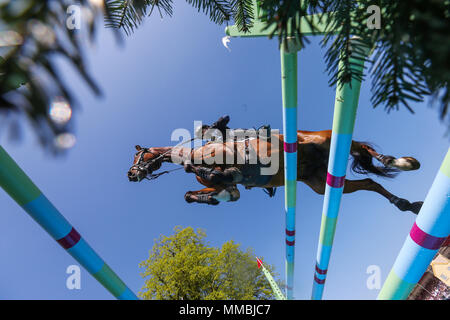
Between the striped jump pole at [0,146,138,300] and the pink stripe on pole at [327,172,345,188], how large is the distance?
276 centimetres

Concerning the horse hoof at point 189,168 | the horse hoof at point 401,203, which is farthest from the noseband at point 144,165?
the horse hoof at point 401,203

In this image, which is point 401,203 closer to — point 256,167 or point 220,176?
point 256,167

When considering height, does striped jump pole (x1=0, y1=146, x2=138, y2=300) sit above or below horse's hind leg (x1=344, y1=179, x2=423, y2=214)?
above

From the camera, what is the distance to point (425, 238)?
155 centimetres

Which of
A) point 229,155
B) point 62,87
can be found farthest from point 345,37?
point 229,155

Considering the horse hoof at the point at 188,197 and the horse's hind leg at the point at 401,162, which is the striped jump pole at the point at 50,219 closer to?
the horse hoof at the point at 188,197

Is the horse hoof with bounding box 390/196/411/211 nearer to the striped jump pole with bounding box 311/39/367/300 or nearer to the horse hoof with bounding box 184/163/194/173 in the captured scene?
the striped jump pole with bounding box 311/39/367/300

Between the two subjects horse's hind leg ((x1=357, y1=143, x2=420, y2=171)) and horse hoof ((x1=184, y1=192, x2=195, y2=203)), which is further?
horse hoof ((x1=184, y1=192, x2=195, y2=203))

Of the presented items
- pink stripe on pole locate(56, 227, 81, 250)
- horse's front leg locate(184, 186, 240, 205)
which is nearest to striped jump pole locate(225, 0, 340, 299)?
horse's front leg locate(184, 186, 240, 205)

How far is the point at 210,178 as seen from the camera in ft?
8.52

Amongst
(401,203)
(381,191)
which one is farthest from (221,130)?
(401,203)

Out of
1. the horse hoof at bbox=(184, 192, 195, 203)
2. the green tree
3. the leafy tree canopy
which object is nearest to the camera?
the leafy tree canopy

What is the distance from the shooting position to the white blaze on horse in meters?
2.74

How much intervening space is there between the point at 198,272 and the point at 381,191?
20.0 feet
